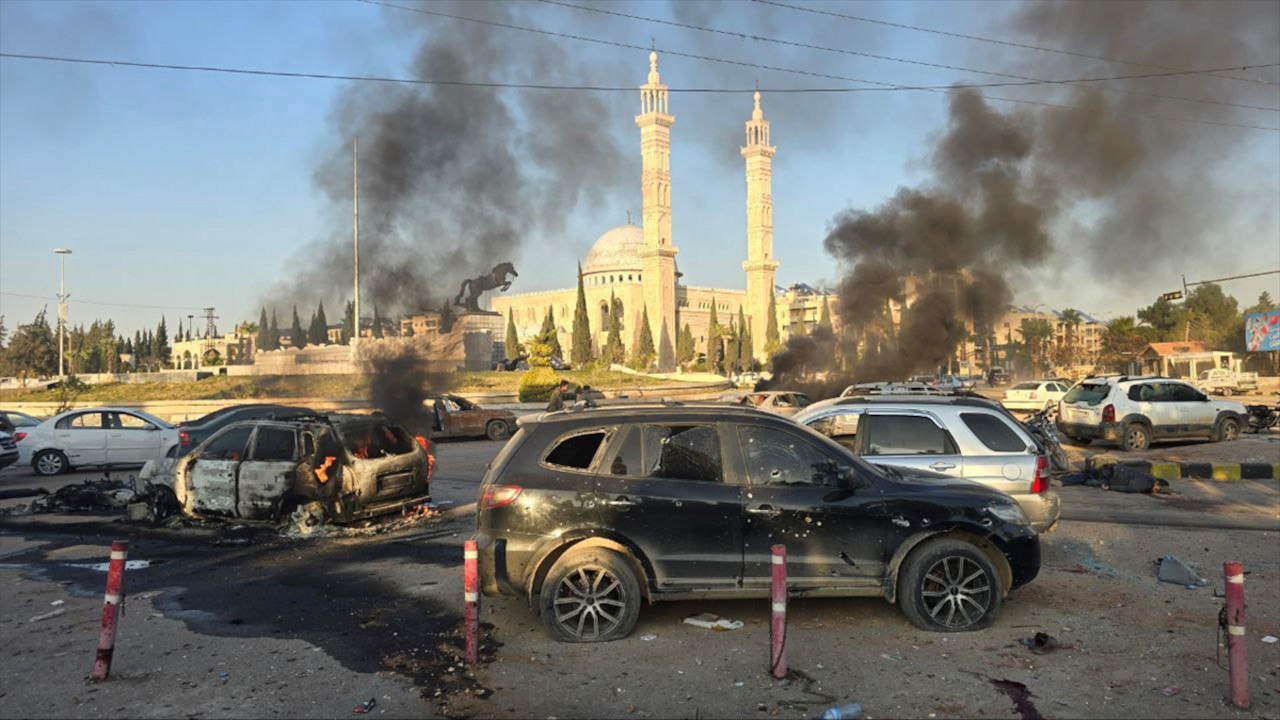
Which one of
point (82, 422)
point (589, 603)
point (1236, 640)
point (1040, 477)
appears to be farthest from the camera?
point (82, 422)

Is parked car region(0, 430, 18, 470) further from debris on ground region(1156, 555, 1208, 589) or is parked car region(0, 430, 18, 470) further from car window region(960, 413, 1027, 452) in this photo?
debris on ground region(1156, 555, 1208, 589)

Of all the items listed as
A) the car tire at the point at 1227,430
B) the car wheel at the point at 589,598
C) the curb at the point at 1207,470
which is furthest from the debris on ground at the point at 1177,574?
the car tire at the point at 1227,430

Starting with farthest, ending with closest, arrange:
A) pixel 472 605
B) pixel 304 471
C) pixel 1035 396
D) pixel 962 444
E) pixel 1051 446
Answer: pixel 1035 396
pixel 1051 446
pixel 304 471
pixel 962 444
pixel 472 605

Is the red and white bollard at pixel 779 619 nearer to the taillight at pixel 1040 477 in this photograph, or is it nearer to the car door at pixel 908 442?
the car door at pixel 908 442

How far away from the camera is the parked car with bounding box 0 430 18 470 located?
15.1m

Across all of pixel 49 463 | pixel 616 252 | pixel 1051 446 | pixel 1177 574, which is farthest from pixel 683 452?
pixel 616 252

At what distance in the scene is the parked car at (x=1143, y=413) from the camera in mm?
15914

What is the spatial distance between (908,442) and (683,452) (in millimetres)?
3113

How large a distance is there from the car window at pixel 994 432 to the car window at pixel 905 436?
11.6 inches

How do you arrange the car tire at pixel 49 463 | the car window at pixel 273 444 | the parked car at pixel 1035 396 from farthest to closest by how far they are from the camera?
the parked car at pixel 1035 396 < the car tire at pixel 49 463 < the car window at pixel 273 444

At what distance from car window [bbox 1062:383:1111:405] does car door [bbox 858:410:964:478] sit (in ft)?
34.9

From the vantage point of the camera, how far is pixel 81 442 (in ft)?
50.5

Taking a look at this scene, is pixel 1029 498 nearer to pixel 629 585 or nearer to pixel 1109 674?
pixel 1109 674

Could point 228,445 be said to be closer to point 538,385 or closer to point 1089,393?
point 1089,393
